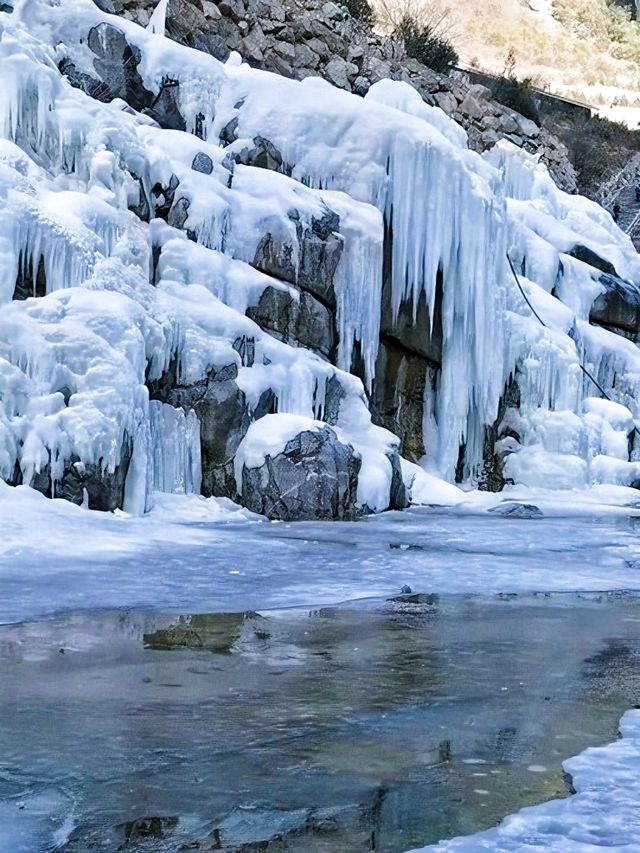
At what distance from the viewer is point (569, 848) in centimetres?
191

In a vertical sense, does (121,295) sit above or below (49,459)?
above

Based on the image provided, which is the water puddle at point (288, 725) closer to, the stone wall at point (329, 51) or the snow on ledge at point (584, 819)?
the snow on ledge at point (584, 819)

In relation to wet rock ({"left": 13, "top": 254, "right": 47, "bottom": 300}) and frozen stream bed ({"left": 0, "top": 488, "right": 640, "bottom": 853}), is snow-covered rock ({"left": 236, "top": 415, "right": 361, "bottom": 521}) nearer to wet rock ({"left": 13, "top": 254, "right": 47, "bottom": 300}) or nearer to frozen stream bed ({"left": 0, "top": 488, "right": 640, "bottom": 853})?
wet rock ({"left": 13, "top": 254, "right": 47, "bottom": 300})

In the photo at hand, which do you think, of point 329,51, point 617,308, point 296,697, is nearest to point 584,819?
point 296,697

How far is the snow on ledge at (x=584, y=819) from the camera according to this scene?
6.26 ft

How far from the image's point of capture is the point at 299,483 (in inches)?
359

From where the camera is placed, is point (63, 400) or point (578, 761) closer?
point (578, 761)

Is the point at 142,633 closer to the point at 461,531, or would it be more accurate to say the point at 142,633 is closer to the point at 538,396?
the point at 461,531

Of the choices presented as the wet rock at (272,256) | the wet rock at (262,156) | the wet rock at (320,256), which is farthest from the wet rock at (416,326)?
the wet rock at (272,256)

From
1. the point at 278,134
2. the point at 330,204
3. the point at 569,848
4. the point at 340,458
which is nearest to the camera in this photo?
the point at 569,848

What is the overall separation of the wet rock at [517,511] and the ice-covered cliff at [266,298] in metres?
1.03

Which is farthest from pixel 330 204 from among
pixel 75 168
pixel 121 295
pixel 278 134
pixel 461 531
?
pixel 461 531

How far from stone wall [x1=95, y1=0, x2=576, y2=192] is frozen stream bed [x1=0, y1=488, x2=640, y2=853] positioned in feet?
→ 38.8

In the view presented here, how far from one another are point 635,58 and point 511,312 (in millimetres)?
36000
